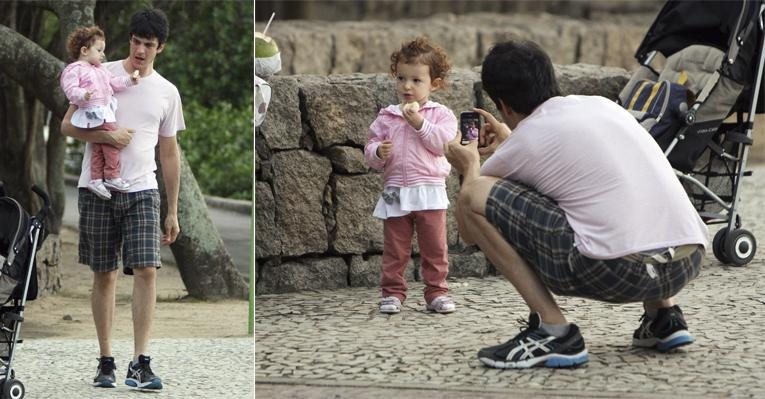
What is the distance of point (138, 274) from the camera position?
5.77 m

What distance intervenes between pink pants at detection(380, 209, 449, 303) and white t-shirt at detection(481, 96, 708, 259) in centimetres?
116

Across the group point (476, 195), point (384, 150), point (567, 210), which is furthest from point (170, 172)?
point (567, 210)

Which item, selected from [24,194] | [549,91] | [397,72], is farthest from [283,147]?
[24,194]

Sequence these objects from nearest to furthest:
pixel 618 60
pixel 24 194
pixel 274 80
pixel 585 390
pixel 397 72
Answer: pixel 585 390 → pixel 397 72 → pixel 274 80 → pixel 24 194 → pixel 618 60

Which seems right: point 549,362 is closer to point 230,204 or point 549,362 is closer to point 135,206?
point 135,206

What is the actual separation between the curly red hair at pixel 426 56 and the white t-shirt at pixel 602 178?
46.6 inches

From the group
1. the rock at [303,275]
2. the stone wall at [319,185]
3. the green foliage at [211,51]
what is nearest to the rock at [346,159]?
the stone wall at [319,185]

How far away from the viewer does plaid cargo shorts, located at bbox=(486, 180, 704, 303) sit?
4988 mm

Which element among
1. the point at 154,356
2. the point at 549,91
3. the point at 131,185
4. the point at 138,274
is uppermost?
the point at 549,91

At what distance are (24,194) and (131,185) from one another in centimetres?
475

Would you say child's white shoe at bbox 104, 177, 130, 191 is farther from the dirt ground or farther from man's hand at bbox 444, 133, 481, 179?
the dirt ground

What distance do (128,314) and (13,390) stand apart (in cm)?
311

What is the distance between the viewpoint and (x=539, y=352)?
16.6 ft

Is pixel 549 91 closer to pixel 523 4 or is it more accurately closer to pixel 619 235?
pixel 619 235
